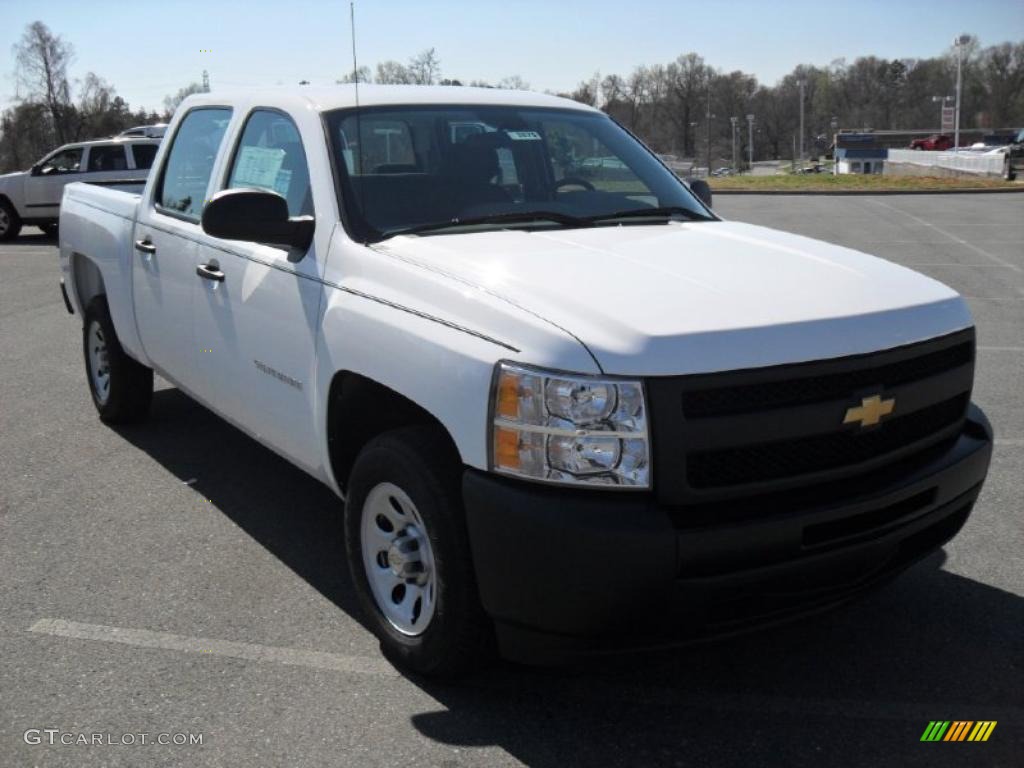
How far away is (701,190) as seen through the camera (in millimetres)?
5383

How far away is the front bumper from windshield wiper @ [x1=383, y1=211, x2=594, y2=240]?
1245 mm

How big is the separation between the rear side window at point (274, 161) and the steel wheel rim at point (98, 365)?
224 cm

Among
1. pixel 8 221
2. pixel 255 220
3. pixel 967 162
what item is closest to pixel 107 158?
pixel 8 221

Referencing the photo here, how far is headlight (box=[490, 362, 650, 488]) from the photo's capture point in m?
2.84

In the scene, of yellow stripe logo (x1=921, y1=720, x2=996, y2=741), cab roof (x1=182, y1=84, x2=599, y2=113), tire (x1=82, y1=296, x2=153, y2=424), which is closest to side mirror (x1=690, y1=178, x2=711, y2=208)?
cab roof (x1=182, y1=84, x2=599, y2=113)

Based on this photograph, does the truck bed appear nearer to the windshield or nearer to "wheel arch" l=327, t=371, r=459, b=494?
the windshield

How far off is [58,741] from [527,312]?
1895mm

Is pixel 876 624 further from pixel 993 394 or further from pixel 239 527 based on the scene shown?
pixel 993 394

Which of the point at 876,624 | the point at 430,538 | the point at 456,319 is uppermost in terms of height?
the point at 456,319

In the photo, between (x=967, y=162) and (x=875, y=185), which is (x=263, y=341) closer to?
(x=875, y=185)

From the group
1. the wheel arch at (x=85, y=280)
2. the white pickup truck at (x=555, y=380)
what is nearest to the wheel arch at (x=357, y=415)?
the white pickup truck at (x=555, y=380)

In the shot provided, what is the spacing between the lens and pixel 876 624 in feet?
12.8

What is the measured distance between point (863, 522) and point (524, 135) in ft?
7.65

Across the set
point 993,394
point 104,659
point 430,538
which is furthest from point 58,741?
point 993,394
